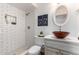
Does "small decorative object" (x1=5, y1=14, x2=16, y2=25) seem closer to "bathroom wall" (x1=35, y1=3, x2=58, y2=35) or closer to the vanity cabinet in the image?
"bathroom wall" (x1=35, y1=3, x2=58, y2=35)

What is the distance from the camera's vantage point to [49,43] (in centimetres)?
143

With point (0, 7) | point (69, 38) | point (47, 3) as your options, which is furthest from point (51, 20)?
point (0, 7)

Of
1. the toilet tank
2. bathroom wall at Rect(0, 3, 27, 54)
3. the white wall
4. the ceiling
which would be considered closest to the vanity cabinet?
the toilet tank

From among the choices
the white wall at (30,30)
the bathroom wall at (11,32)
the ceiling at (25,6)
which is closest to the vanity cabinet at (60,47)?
the white wall at (30,30)

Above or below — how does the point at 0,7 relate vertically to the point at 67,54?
above

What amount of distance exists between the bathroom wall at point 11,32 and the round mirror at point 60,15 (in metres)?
0.51

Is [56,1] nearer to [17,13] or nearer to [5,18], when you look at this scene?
[17,13]

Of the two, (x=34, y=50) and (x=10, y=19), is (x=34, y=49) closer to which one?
(x=34, y=50)

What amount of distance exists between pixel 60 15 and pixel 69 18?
5.8 inches

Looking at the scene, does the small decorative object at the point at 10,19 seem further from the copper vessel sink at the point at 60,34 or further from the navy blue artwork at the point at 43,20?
the copper vessel sink at the point at 60,34

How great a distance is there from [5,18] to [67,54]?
1014 millimetres

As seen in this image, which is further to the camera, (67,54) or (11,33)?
(11,33)

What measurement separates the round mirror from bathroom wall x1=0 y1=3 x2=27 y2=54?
0.51 meters

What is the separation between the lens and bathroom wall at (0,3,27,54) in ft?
4.44
